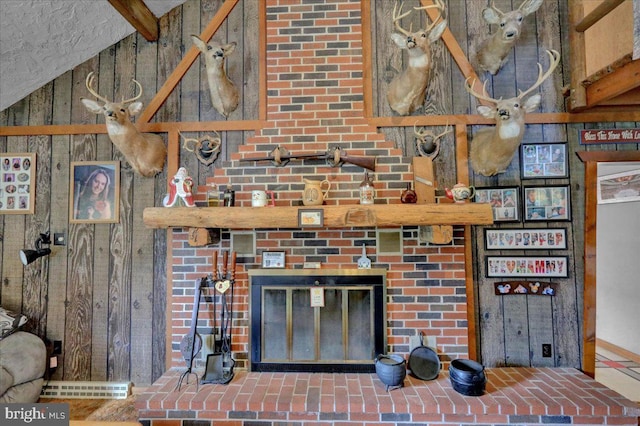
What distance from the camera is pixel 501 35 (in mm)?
2572

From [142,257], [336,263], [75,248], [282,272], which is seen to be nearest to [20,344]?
[75,248]

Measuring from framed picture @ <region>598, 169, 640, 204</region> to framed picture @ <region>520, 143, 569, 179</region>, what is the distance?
6.89 feet

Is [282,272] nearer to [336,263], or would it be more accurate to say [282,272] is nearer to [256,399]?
[336,263]

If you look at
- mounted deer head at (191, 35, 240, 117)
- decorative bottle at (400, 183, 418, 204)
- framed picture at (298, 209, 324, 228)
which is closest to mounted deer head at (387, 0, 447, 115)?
decorative bottle at (400, 183, 418, 204)

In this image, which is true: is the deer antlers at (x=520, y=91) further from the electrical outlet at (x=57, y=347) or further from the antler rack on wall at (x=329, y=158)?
the electrical outlet at (x=57, y=347)

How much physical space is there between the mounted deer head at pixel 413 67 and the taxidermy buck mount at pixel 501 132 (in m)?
0.37

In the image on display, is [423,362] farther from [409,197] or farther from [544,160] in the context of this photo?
[544,160]

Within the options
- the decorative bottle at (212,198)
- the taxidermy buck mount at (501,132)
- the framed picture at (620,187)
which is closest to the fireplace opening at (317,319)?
the decorative bottle at (212,198)

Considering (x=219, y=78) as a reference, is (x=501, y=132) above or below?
below

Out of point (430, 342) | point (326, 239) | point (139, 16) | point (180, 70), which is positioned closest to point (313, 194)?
point (326, 239)

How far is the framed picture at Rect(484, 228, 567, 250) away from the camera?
2691mm

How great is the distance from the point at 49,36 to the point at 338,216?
263 centimetres

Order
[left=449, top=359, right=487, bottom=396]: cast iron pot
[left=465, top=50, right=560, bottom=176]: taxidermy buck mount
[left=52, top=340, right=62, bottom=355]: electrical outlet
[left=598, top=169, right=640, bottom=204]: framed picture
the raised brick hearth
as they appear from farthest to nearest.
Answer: [left=598, top=169, right=640, bottom=204]: framed picture → [left=52, top=340, right=62, bottom=355]: electrical outlet → [left=465, top=50, right=560, bottom=176]: taxidermy buck mount → [left=449, top=359, right=487, bottom=396]: cast iron pot → the raised brick hearth

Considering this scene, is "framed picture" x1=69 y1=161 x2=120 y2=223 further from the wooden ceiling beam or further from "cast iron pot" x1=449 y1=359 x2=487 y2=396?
"cast iron pot" x1=449 y1=359 x2=487 y2=396
